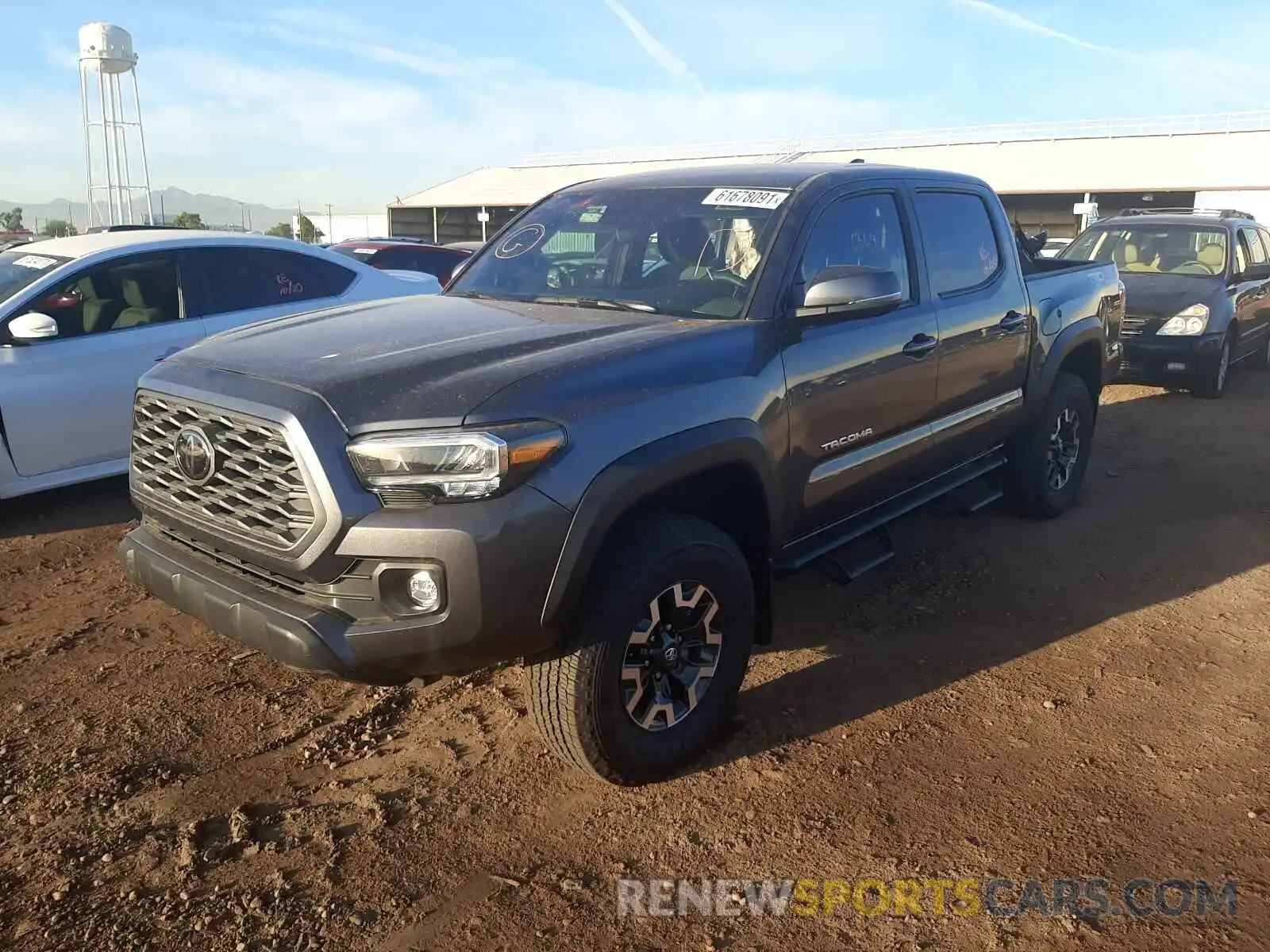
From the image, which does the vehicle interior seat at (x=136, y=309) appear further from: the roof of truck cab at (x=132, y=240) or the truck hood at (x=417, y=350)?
the truck hood at (x=417, y=350)

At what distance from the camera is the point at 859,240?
4008 mm

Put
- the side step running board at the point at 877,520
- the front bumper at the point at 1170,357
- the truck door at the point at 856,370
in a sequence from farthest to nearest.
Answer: the front bumper at the point at 1170,357 < the side step running board at the point at 877,520 < the truck door at the point at 856,370

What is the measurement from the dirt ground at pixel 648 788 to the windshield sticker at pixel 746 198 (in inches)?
72.4

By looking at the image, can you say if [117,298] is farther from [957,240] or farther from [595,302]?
[957,240]

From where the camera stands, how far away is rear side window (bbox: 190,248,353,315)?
6141mm

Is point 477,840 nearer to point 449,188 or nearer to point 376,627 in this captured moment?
point 376,627

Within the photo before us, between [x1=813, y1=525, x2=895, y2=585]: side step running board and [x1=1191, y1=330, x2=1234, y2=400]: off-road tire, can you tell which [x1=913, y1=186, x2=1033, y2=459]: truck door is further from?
[x1=1191, y1=330, x2=1234, y2=400]: off-road tire

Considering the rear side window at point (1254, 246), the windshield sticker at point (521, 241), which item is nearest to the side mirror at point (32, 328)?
the windshield sticker at point (521, 241)

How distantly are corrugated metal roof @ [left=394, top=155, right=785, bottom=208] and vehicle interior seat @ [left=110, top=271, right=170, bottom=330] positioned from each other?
38570mm

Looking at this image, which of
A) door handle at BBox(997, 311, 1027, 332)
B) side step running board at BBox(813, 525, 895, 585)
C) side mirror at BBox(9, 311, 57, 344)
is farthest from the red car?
side step running board at BBox(813, 525, 895, 585)

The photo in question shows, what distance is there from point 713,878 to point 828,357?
1846 millimetres

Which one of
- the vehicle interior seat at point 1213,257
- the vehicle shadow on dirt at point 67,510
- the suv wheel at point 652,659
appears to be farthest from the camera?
the vehicle interior seat at point 1213,257

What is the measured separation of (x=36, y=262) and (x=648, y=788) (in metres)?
5.04

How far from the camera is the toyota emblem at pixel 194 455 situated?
2.85m
